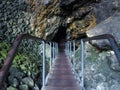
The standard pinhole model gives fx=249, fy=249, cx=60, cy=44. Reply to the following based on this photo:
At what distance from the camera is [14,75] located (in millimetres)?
6051

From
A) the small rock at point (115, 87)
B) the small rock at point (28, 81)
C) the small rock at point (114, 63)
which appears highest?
the small rock at point (114, 63)

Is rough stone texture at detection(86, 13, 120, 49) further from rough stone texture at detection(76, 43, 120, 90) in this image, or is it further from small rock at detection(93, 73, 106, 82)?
small rock at detection(93, 73, 106, 82)

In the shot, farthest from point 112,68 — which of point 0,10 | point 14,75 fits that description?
point 0,10

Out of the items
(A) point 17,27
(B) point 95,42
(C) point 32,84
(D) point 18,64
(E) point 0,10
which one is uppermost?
(E) point 0,10

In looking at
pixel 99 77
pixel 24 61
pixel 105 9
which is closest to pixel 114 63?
pixel 99 77

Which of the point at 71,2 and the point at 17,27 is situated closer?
the point at 17,27

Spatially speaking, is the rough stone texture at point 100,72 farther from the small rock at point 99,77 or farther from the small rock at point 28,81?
the small rock at point 28,81

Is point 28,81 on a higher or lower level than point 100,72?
lower

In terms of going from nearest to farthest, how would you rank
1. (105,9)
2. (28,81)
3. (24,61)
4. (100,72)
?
(28,81) → (100,72) → (24,61) → (105,9)

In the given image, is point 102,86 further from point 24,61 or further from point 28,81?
point 24,61

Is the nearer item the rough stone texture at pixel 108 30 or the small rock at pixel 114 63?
the small rock at pixel 114 63

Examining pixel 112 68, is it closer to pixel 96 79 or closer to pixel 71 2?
pixel 96 79

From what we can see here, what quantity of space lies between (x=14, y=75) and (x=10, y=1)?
11.9ft

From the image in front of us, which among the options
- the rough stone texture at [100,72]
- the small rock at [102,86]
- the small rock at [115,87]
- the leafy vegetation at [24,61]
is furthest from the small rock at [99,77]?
the leafy vegetation at [24,61]
